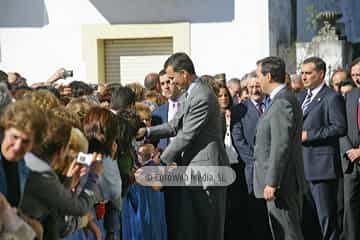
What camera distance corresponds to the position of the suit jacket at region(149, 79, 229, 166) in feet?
25.2

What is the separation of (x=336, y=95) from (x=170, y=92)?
177cm

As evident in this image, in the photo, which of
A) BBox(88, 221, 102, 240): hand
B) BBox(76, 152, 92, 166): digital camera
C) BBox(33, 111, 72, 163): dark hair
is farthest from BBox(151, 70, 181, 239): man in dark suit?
BBox(33, 111, 72, 163): dark hair

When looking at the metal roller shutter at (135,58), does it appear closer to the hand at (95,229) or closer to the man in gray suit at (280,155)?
the man in gray suit at (280,155)

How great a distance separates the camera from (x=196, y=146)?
306 inches

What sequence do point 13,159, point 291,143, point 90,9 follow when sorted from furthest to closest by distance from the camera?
point 90,9 → point 291,143 → point 13,159

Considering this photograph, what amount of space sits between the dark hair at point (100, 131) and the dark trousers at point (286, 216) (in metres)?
2.20

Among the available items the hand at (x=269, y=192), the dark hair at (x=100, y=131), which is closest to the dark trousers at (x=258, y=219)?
the hand at (x=269, y=192)

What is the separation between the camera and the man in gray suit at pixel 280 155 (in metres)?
7.46

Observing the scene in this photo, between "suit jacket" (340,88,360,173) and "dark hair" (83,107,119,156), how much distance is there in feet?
12.8

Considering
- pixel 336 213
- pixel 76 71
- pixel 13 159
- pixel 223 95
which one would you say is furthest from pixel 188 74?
pixel 76 71

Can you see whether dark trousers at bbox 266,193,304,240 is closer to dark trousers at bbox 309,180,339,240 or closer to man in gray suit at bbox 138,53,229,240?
man in gray suit at bbox 138,53,229,240

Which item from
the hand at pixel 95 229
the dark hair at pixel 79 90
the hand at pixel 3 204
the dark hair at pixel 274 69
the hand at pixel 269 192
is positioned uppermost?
the dark hair at pixel 274 69

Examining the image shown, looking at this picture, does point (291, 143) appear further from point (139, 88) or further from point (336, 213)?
point (139, 88)

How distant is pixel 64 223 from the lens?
5340mm
